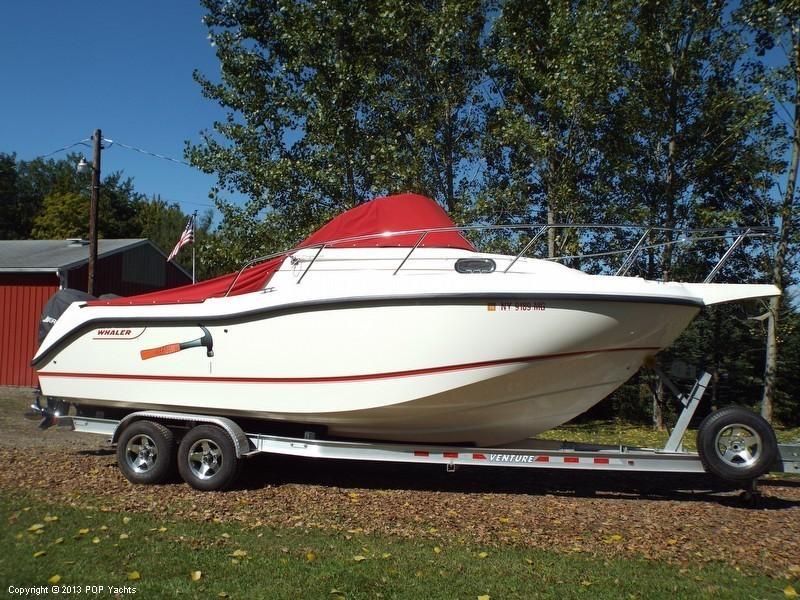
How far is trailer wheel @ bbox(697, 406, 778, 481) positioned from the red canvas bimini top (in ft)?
9.10

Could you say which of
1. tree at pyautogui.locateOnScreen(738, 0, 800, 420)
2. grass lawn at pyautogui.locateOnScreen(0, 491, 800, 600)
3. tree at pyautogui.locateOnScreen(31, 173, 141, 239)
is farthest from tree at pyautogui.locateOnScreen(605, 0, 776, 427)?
tree at pyautogui.locateOnScreen(31, 173, 141, 239)

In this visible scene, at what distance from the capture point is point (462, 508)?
18.8ft

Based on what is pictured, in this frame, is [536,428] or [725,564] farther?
[536,428]

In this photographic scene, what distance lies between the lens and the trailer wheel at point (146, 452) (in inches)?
251

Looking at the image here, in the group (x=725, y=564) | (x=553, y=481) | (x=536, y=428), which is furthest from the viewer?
(x=553, y=481)

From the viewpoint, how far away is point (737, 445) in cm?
549

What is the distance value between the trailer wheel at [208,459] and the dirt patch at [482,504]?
0.12m

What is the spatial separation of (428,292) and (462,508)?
1895 millimetres

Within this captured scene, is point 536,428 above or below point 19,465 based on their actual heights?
above

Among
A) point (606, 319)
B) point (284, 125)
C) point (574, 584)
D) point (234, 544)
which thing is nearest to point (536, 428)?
point (606, 319)

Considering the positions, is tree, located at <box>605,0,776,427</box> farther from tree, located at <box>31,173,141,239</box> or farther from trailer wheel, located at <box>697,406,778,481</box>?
tree, located at <box>31,173,141,239</box>

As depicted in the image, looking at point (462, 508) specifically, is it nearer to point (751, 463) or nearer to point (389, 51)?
point (751, 463)

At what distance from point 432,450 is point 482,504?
2.16 ft

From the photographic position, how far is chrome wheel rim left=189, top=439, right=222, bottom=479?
622 cm
